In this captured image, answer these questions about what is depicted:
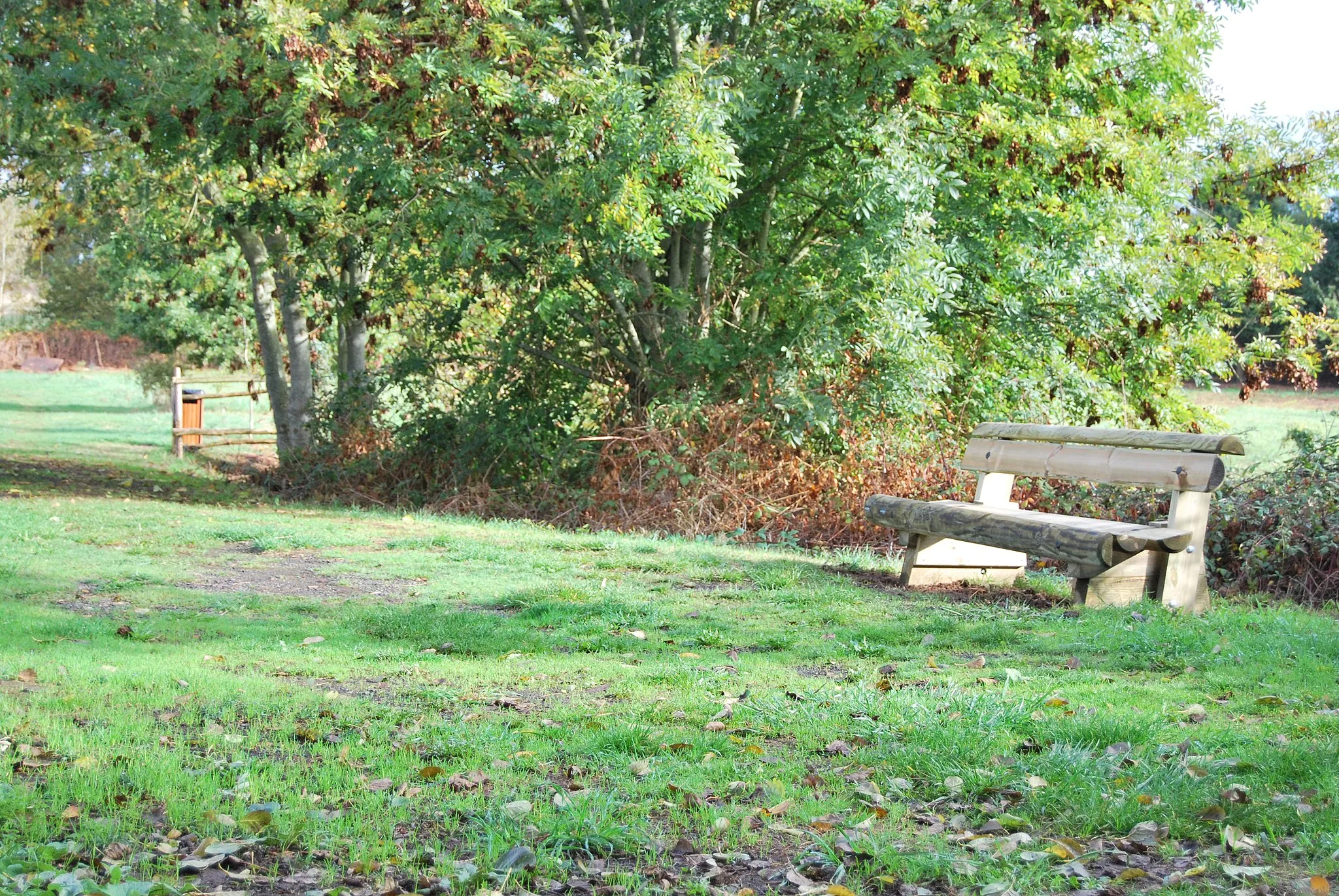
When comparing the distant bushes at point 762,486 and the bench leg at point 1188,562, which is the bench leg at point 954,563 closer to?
the bench leg at point 1188,562

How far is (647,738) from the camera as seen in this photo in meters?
4.55

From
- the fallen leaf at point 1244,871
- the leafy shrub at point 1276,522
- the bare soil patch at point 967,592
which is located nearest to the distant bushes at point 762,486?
the leafy shrub at point 1276,522

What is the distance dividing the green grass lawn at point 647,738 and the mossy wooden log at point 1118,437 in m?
1.00

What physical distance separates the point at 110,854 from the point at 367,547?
682 centimetres

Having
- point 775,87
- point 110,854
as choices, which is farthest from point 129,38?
point 110,854

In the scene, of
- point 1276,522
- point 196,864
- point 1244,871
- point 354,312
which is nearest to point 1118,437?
point 1276,522

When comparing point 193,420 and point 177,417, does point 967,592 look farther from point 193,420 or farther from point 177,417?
point 193,420

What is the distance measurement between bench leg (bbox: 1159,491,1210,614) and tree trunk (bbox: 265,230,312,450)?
13.0 m

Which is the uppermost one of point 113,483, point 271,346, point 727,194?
point 727,194

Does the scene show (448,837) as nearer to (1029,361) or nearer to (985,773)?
(985,773)

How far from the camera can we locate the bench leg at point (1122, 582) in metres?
7.23

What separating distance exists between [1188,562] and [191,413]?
21.1 m

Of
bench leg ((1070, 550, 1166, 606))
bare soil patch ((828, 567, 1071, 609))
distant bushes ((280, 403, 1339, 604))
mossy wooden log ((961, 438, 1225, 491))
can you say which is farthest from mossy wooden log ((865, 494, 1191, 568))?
distant bushes ((280, 403, 1339, 604))

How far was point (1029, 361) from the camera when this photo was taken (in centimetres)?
1373
